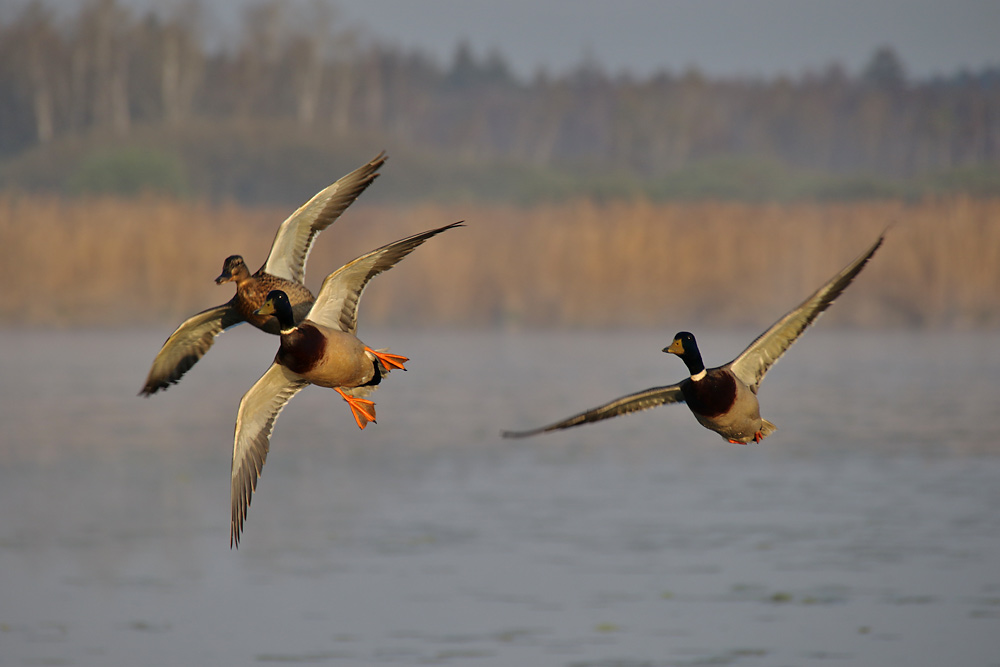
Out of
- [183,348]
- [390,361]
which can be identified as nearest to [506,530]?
[183,348]

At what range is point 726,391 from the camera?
747 centimetres

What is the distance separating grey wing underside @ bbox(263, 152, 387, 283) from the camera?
8.13 m

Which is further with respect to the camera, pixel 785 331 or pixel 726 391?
pixel 785 331

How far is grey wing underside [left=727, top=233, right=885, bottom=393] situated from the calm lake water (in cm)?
453

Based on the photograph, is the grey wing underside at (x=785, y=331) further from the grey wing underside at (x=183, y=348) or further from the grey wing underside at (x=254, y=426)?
the grey wing underside at (x=183, y=348)

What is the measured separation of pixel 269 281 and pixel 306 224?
1.64 feet

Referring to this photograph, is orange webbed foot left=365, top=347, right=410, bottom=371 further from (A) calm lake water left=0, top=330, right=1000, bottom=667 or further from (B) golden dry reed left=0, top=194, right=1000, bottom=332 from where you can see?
(B) golden dry reed left=0, top=194, right=1000, bottom=332

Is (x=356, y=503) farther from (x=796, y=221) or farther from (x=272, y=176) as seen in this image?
(x=272, y=176)

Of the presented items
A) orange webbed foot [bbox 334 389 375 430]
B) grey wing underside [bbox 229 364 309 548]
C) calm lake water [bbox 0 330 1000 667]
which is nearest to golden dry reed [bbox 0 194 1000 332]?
calm lake water [bbox 0 330 1000 667]

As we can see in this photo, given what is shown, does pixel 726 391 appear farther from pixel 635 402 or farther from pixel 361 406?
pixel 361 406

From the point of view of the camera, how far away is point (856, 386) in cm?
2869

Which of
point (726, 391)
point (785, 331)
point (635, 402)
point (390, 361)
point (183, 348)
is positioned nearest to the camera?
point (726, 391)

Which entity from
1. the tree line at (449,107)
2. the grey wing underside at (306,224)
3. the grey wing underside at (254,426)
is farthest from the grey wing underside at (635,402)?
the tree line at (449,107)

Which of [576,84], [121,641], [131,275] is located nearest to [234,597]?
[121,641]
